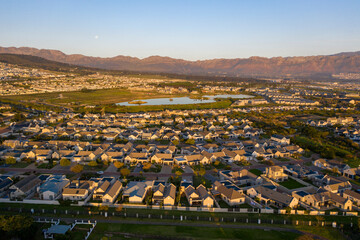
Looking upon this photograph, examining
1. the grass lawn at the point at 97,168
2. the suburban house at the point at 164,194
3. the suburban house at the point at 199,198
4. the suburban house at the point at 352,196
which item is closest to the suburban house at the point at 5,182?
the grass lawn at the point at 97,168

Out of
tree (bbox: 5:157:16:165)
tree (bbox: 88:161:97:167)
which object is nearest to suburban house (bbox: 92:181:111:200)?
tree (bbox: 88:161:97:167)

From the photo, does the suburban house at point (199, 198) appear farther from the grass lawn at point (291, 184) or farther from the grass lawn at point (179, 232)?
the grass lawn at point (291, 184)

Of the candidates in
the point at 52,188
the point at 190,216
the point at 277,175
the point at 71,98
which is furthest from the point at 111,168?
the point at 71,98

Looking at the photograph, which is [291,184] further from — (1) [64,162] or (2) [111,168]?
A: (1) [64,162]

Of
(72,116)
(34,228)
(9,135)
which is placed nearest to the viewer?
(34,228)

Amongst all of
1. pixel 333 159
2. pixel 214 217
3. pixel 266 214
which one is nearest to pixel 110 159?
pixel 214 217

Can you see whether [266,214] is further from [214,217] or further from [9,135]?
[9,135]

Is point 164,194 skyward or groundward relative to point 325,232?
skyward

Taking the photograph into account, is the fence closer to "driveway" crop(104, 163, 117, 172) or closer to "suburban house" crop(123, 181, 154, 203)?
"suburban house" crop(123, 181, 154, 203)
